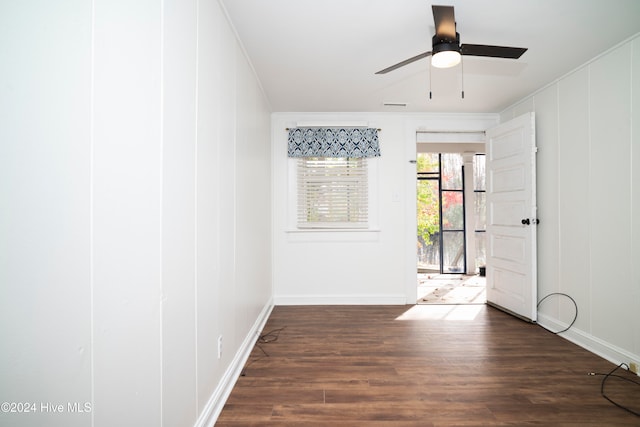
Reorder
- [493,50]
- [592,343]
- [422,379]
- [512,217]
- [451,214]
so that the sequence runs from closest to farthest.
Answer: [493,50], [422,379], [592,343], [512,217], [451,214]

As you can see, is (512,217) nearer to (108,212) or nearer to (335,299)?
(335,299)

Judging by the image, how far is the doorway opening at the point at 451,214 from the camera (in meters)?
6.30

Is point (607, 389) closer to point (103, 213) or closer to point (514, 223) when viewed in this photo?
point (514, 223)

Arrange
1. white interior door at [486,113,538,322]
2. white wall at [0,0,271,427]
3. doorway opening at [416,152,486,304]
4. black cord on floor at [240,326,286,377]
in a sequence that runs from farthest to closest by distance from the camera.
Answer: doorway opening at [416,152,486,304], white interior door at [486,113,538,322], black cord on floor at [240,326,286,377], white wall at [0,0,271,427]

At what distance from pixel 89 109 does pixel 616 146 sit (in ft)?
11.2

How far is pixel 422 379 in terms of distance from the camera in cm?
213

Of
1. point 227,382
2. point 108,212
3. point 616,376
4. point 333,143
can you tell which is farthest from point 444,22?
point 616,376

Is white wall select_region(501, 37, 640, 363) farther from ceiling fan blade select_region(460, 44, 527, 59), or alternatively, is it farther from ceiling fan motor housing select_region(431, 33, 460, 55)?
ceiling fan motor housing select_region(431, 33, 460, 55)

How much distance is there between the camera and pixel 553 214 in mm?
3104

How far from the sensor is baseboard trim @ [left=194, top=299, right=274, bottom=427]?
1616mm

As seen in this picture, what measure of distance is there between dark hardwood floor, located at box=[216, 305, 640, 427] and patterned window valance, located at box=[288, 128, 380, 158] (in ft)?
6.74

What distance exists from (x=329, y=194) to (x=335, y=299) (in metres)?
1.37

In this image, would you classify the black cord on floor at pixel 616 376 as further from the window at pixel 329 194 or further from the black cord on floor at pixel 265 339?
the window at pixel 329 194

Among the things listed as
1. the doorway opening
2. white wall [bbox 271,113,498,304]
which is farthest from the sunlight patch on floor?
the doorway opening
